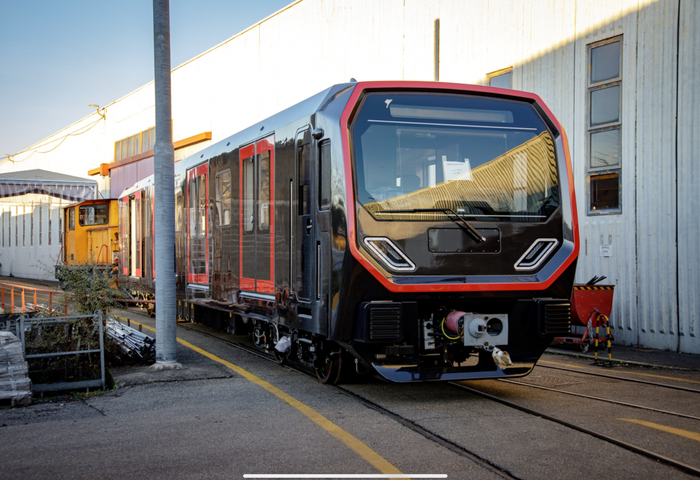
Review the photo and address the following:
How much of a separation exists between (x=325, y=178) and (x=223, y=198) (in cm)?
369

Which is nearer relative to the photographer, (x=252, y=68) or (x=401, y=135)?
Answer: (x=401, y=135)

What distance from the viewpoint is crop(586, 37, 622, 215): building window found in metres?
11.7

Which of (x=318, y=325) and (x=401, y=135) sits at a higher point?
(x=401, y=135)

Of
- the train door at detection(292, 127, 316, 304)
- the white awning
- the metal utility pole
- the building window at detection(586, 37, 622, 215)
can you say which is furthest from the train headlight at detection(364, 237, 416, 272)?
the white awning

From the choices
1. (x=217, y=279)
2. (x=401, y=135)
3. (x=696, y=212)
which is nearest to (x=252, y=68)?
(x=217, y=279)

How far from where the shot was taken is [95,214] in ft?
78.1

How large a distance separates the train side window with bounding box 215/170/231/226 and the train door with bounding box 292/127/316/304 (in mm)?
2593

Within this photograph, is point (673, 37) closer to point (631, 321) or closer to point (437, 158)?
point (631, 321)

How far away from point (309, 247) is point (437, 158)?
5.26ft

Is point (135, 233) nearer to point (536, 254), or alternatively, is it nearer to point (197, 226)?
point (197, 226)

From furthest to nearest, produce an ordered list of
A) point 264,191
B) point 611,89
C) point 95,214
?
point 95,214 → point 611,89 → point 264,191

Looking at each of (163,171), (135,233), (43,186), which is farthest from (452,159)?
(43,186)

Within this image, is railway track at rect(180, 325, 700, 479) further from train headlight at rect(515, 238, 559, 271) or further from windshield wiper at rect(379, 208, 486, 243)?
windshield wiper at rect(379, 208, 486, 243)

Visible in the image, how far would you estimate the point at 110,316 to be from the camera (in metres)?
8.66
